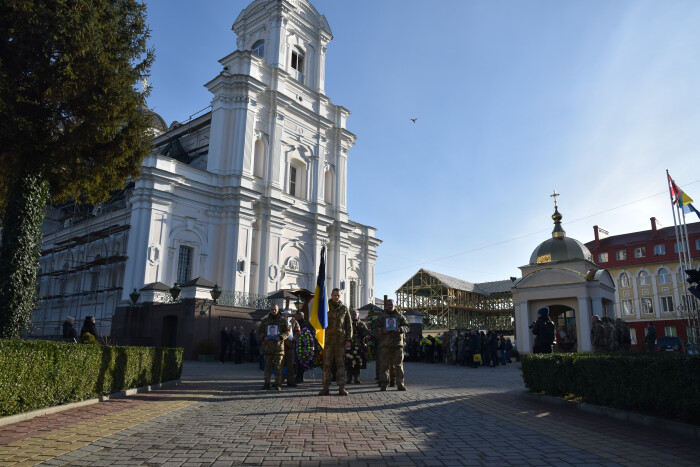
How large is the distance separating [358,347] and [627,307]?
51478 millimetres

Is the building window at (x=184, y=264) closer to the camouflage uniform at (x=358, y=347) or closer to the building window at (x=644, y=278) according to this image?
the camouflage uniform at (x=358, y=347)

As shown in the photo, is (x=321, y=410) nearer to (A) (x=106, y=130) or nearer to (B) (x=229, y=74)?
(A) (x=106, y=130)

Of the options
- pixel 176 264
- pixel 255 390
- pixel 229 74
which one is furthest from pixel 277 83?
pixel 255 390

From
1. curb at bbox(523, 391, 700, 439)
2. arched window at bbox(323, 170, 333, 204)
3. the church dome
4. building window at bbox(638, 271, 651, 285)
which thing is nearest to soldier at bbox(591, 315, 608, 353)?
curb at bbox(523, 391, 700, 439)

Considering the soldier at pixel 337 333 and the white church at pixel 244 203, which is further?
the white church at pixel 244 203

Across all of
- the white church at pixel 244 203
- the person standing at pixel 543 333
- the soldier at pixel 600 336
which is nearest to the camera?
the person standing at pixel 543 333

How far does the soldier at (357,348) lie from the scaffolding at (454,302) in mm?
38624

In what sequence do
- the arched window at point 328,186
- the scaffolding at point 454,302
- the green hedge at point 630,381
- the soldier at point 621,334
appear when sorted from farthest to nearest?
the scaffolding at point 454,302
the arched window at point 328,186
the soldier at point 621,334
the green hedge at point 630,381

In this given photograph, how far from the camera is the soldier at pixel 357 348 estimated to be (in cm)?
1287

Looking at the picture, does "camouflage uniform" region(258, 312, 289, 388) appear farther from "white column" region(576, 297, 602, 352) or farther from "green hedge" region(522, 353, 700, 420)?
"white column" region(576, 297, 602, 352)

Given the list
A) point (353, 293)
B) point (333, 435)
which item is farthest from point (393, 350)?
point (353, 293)

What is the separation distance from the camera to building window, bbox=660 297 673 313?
50.8m

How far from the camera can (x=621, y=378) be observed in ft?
24.8

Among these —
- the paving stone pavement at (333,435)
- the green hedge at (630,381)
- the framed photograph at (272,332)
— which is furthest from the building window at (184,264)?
the green hedge at (630,381)
